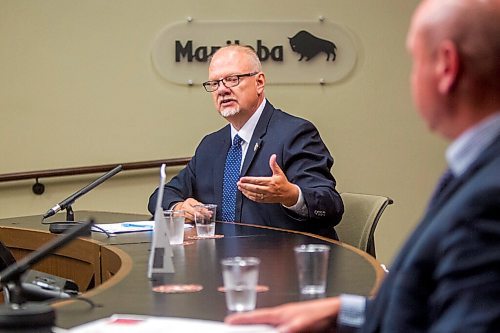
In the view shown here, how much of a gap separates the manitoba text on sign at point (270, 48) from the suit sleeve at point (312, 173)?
58.0 inches

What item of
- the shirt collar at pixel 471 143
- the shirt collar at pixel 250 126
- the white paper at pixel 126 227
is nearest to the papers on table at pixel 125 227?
the white paper at pixel 126 227

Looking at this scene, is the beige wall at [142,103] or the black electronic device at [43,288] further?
the beige wall at [142,103]

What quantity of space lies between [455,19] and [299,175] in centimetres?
213

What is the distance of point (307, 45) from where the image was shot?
4840 mm

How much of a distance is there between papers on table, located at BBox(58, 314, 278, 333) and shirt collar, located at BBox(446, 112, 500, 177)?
1.31 ft

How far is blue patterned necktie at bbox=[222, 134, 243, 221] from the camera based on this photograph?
11.3 ft

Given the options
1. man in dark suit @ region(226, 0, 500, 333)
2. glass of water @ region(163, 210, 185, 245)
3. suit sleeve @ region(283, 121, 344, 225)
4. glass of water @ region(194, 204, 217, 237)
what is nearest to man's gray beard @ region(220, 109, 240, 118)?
suit sleeve @ region(283, 121, 344, 225)

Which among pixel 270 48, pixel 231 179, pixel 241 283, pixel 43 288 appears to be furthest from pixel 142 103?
pixel 241 283

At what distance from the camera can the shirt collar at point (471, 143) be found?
1131 millimetres

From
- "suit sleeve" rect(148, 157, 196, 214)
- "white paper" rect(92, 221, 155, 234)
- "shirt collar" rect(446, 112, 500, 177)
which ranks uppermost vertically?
"shirt collar" rect(446, 112, 500, 177)

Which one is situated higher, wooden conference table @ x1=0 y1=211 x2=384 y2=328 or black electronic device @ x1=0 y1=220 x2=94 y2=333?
black electronic device @ x1=0 y1=220 x2=94 y2=333

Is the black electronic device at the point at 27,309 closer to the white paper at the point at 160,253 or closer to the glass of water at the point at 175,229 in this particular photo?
the white paper at the point at 160,253

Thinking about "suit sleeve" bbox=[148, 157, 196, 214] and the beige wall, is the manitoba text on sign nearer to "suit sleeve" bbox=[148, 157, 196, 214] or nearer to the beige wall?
the beige wall

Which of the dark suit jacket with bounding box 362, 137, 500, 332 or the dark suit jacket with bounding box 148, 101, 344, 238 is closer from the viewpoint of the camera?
the dark suit jacket with bounding box 362, 137, 500, 332
